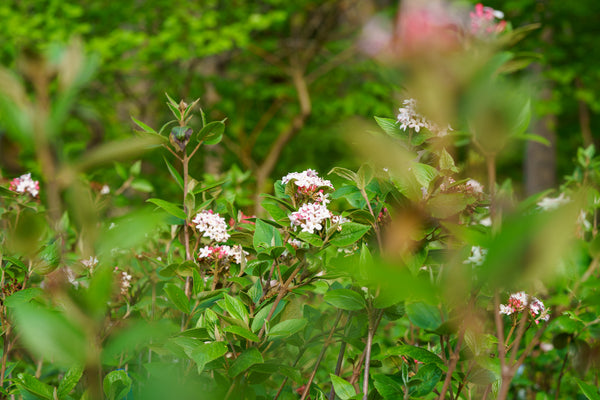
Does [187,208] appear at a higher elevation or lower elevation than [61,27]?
higher

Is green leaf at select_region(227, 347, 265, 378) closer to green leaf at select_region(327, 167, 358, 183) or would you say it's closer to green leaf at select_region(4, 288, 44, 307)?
green leaf at select_region(327, 167, 358, 183)

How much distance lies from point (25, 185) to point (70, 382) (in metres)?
1.02

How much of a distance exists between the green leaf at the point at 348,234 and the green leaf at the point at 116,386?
58 centimetres

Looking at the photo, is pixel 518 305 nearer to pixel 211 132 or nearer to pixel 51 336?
pixel 211 132

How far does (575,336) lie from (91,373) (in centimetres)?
214

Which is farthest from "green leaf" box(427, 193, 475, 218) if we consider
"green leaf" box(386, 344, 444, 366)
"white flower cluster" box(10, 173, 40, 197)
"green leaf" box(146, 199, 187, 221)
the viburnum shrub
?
"white flower cluster" box(10, 173, 40, 197)

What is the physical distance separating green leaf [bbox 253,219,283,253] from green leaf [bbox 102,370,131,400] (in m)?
0.44

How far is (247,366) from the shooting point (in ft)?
3.85

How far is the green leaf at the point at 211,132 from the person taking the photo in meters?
1.39

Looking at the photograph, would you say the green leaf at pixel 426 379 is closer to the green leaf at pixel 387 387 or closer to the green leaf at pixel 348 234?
the green leaf at pixel 387 387

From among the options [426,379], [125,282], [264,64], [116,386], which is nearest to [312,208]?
[426,379]

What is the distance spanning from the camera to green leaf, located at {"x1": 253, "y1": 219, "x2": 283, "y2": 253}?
1.37m

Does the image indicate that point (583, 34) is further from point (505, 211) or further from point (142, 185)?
point (505, 211)

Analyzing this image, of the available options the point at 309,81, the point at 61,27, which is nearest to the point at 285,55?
the point at 309,81
